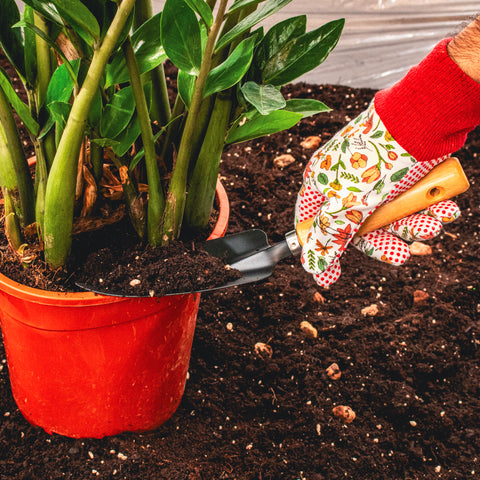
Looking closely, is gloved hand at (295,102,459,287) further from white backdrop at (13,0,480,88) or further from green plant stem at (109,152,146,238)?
white backdrop at (13,0,480,88)

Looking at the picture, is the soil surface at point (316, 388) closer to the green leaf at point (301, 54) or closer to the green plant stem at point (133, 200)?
the green plant stem at point (133, 200)

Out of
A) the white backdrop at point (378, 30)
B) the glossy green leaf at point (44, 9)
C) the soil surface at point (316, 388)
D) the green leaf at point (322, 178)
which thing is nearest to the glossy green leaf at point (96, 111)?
the glossy green leaf at point (44, 9)

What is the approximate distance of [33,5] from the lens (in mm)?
587

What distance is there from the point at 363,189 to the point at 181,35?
1.15 ft

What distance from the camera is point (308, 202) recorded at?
0.98 metres

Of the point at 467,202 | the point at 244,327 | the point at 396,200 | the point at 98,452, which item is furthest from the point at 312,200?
the point at 467,202

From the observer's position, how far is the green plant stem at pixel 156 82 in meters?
0.78

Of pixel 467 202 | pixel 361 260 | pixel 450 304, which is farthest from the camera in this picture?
pixel 467 202

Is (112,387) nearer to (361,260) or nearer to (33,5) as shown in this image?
(33,5)

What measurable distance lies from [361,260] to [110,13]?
0.97 meters

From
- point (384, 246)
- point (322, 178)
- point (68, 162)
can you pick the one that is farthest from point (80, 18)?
point (384, 246)

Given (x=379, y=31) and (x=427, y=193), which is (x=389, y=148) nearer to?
(x=427, y=193)

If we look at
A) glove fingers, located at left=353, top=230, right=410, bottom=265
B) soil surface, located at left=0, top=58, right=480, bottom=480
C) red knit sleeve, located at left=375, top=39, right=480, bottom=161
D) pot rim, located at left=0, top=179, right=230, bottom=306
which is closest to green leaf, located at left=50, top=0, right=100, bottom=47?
pot rim, located at left=0, top=179, right=230, bottom=306

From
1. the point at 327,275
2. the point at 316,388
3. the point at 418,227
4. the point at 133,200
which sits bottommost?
Answer: the point at 316,388
